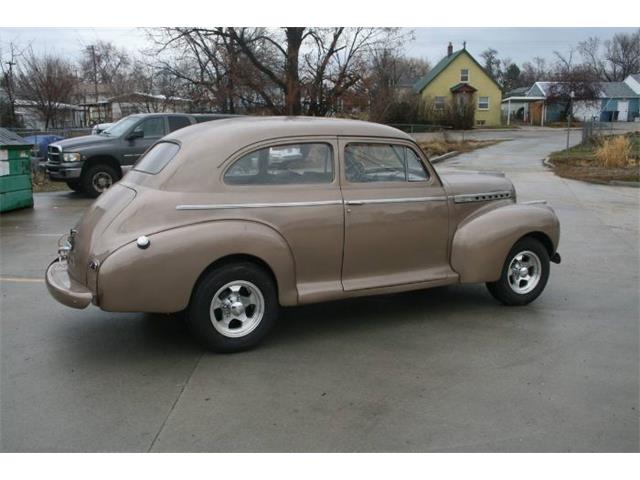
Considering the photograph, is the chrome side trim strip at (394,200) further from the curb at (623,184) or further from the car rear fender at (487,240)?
the curb at (623,184)

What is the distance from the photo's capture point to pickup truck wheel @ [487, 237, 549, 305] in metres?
6.06

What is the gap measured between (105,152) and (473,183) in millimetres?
10199

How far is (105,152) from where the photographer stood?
14.0 metres

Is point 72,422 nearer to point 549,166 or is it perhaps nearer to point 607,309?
point 607,309

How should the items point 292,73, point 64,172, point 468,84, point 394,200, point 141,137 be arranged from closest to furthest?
point 394,200 → point 64,172 → point 141,137 → point 292,73 → point 468,84

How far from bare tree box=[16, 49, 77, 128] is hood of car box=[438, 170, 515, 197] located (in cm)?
2879

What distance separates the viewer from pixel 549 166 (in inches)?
927

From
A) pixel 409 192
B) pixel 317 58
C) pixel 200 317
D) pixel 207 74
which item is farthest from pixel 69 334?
pixel 207 74

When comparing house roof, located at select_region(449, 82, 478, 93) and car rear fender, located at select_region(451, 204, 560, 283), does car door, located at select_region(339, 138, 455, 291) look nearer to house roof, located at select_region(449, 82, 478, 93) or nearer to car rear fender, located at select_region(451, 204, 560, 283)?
car rear fender, located at select_region(451, 204, 560, 283)

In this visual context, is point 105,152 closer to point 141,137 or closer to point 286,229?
point 141,137

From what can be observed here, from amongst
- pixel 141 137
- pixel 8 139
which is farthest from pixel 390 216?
pixel 141 137

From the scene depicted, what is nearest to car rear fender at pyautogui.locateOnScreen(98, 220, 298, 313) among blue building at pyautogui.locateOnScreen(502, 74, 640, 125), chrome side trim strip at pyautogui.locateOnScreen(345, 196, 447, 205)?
chrome side trim strip at pyautogui.locateOnScreen(345, 196, 447, 205)

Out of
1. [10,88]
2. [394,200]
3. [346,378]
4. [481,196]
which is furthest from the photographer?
[10,88]

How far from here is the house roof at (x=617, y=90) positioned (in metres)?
69.1
